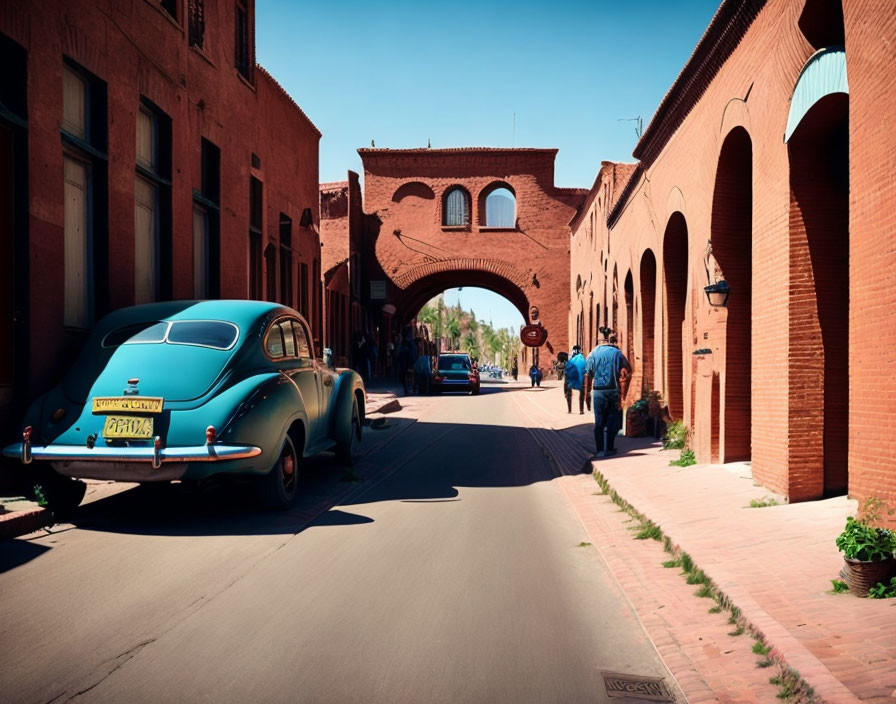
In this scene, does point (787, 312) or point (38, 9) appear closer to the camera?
point (787, 312)

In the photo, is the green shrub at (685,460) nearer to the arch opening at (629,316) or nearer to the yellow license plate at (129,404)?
the arch opening at (629,316)

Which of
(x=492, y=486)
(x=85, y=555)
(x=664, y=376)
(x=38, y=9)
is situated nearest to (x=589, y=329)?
(x=664, y=376)

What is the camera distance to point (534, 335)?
39000 mm

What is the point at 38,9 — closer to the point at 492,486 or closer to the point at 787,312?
the point at 492,486

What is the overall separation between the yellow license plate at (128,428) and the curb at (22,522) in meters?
0.81

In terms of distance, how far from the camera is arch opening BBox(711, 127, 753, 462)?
9797mm

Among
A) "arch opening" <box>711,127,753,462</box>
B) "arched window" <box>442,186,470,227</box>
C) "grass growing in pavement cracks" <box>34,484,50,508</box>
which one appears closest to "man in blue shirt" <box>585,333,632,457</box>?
"arch opening" <box>711,127,753,462</box>

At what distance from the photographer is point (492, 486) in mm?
9156

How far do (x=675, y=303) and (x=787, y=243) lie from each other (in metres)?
5.77

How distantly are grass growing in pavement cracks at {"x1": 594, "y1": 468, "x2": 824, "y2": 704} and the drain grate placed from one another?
1.57 ft

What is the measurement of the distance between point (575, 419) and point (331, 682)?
609 inches

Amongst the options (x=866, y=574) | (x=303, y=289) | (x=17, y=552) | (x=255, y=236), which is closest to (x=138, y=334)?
(x=17, y=552)

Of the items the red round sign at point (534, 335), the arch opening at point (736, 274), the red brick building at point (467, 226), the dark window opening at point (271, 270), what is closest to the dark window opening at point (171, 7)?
the dark window opening at point (271, 270)

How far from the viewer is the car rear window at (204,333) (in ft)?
23.8
